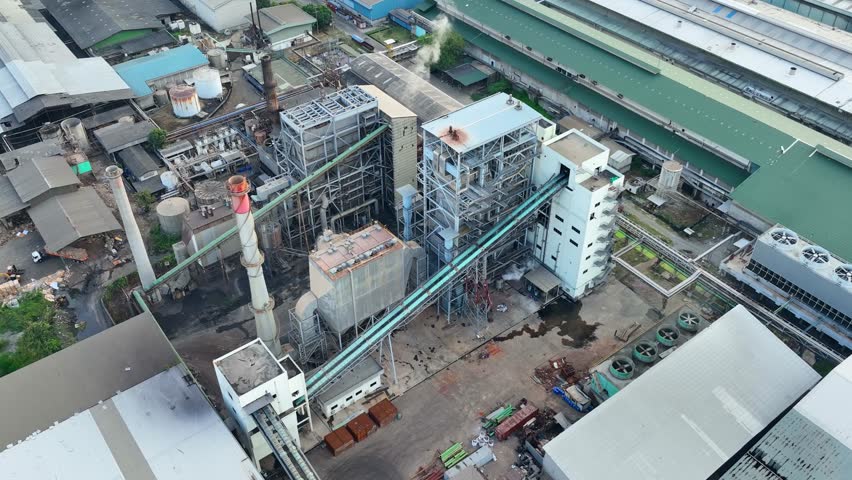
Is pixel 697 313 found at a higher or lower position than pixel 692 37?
lower

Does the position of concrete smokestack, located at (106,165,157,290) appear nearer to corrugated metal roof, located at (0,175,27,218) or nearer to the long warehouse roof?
corrugated metal roof, located at (0,175,27,218)

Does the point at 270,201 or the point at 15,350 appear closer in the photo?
the point at 15,350

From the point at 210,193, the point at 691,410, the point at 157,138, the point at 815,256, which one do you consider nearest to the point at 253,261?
the point at 210,193

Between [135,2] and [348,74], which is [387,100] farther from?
[135,2]

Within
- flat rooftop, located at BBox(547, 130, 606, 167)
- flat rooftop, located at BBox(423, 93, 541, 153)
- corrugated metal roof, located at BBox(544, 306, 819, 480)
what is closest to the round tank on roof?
flat rooftop, located at BBox(423, 93, 541, 153)

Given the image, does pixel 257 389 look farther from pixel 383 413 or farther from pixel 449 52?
pixel 449 52

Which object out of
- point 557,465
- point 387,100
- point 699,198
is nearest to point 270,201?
point 387,100
